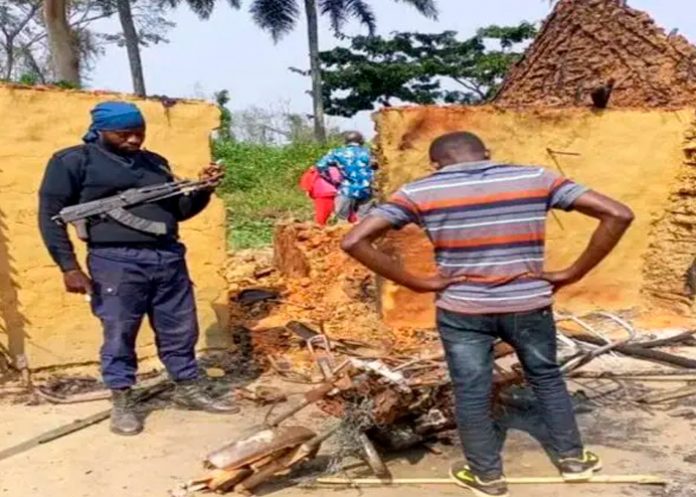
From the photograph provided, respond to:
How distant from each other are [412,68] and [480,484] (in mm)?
28619

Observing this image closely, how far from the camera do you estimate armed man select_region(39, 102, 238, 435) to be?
5195 millimetres

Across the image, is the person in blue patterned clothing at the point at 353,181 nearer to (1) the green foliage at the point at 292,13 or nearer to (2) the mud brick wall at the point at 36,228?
(2) the mud brick wall at the point at 36,228

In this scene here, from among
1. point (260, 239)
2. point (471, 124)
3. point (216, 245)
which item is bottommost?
point (260, 239)

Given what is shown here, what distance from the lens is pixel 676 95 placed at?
8594mm

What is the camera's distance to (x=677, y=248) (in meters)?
8.05

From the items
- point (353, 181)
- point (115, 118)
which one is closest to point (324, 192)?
point (353, 181)

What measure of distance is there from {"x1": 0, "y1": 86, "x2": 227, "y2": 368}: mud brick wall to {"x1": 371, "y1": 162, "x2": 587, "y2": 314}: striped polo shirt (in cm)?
292

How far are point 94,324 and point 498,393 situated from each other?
9.62 feet

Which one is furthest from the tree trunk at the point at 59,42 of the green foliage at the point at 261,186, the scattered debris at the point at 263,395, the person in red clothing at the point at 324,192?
the scattered debris at the point at 263,395

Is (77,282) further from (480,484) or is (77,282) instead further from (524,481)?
(524,481)

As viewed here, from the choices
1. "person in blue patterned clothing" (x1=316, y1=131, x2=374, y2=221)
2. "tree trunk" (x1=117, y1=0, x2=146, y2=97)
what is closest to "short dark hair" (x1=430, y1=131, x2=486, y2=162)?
"person in blue patterned clothing" (x1=316, y1=131, x2=374, y2=221)

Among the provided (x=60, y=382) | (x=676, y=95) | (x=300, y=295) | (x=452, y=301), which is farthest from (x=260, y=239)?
(x=452, y=301)

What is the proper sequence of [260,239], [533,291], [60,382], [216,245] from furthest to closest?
[260,239] < [216,245] < [60,382] < [533,291]

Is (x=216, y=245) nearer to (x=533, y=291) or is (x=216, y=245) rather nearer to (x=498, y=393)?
(x=498, y=393)
